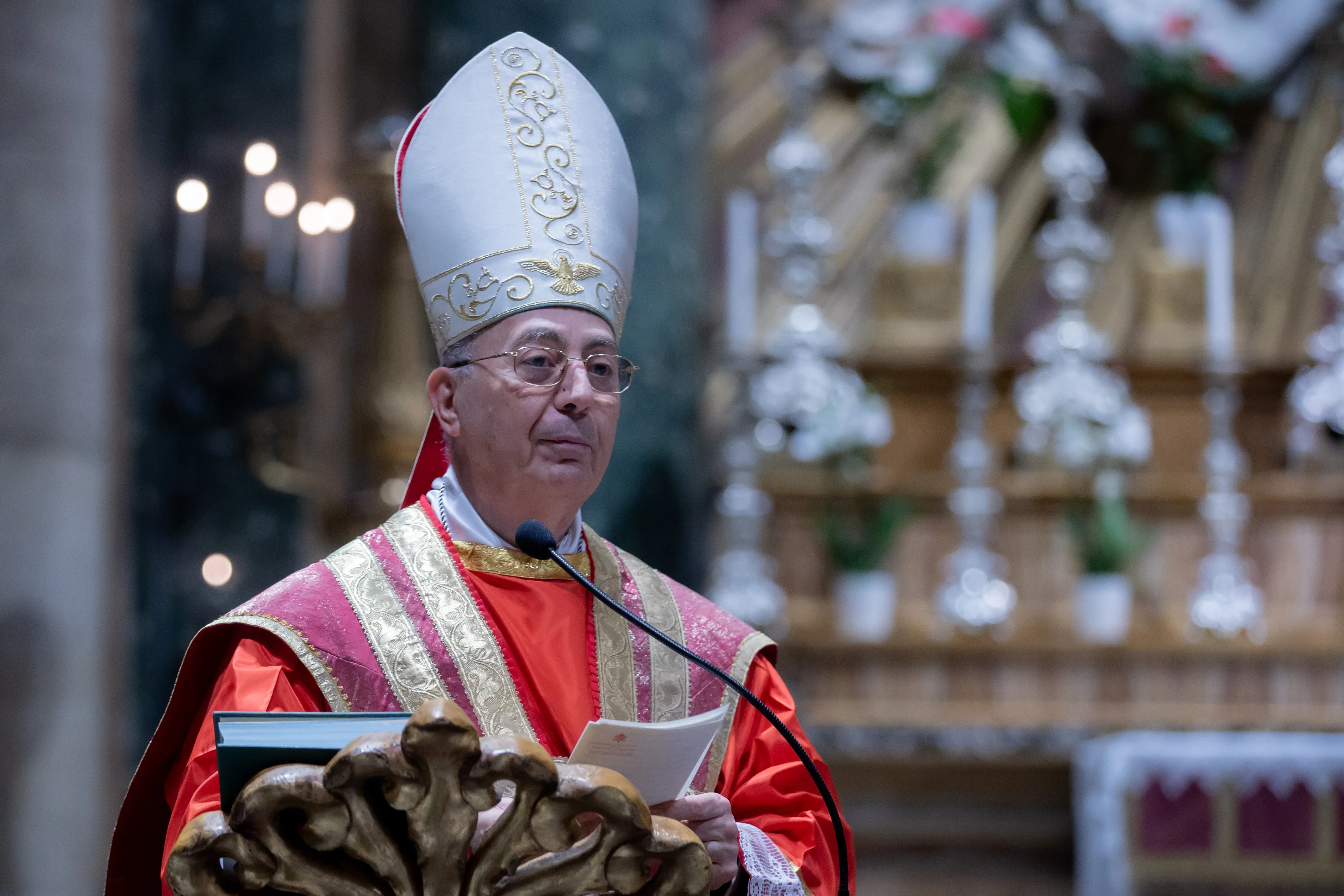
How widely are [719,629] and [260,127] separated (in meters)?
2.73

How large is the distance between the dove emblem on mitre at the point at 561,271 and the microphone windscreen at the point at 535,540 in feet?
1.19

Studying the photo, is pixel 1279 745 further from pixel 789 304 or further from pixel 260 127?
pixel 260 127

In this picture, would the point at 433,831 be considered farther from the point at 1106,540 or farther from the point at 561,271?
the point at 1106,540

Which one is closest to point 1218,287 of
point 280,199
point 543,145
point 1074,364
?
point 1074,364

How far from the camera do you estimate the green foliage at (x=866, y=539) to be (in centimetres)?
553

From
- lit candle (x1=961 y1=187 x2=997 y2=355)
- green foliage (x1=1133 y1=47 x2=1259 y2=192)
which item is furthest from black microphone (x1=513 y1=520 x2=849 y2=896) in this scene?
green foliage (x1=1133 y1=47 x2=1259 y2=192)

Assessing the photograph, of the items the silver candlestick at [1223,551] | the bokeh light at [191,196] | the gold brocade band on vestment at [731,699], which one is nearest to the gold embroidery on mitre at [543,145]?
the gold brocade band on vestment at [731,699]

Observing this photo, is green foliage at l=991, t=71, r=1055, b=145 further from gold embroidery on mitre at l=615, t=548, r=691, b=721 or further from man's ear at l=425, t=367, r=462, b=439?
man's ear at l=425, t=367, r=462, b=439

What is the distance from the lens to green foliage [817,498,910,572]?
5531 millimetres

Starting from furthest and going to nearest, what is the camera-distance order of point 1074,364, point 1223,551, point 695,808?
1. point 1074,364
2. point 1223,551
3. point 695,808

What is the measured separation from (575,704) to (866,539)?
3.54 meters

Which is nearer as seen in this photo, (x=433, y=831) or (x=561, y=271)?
(x=433, y=831)

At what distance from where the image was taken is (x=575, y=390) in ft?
7.14

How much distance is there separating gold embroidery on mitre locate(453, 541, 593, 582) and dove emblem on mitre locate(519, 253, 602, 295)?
0.36 metres
